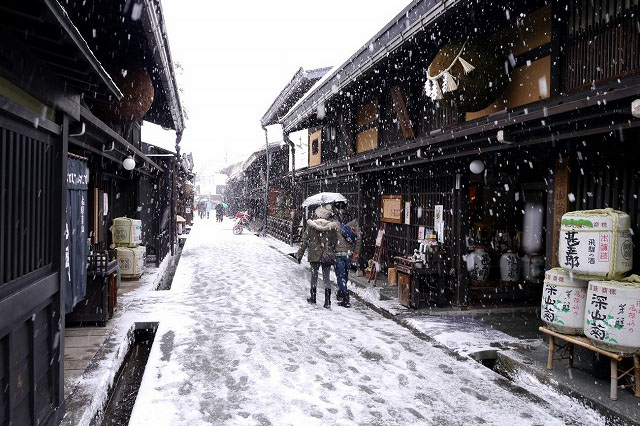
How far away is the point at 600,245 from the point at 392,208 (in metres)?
7.74

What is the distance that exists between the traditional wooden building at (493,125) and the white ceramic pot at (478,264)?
0.69 ft

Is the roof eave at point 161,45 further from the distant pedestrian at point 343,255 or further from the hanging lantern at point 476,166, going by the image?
the hanging lantern at point 476,166

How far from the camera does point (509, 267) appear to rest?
10.2 metres

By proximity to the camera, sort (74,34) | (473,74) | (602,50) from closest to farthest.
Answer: (74,34), (602,50), (473,74)

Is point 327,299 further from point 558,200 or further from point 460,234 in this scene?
point 558,200

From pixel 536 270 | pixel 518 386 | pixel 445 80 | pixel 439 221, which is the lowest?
pixel 518 386

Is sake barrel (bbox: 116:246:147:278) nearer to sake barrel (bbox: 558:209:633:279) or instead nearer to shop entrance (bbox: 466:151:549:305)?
shop entrance (bbox: 466:151:549:305)

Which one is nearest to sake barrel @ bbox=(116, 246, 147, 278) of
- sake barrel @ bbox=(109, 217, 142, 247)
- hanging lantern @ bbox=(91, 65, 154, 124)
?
sake barrel @ bbox=(109, 217, 142, 247)

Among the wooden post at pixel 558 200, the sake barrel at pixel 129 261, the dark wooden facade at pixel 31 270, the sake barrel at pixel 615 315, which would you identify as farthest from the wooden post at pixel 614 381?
the sake barrel at pixel 129 261

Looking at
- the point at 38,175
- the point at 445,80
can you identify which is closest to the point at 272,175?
the point at 445,80

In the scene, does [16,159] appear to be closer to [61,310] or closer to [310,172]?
[61,310]

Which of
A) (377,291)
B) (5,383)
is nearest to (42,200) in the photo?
(5,383)

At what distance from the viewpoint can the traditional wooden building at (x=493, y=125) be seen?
19.1 feet

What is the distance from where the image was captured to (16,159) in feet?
11.5
